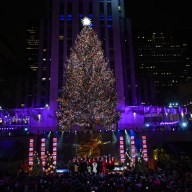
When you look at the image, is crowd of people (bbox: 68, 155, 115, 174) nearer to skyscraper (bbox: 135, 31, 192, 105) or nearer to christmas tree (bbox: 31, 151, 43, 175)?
christmas tree (bbox: 31, 151, 43, 175)

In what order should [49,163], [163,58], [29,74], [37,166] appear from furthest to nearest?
1. [163,58]
2. [29,74]
3. [49,163]
4. [37,166]

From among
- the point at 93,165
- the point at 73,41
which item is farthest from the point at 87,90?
the point at 73,41

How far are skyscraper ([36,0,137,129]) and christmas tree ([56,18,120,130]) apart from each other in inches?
571

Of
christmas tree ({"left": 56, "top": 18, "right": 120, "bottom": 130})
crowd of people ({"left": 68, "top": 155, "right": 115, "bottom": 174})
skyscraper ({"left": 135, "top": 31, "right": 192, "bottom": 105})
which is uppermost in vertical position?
skyscraper ({"left": 135, "top": 31, "right": 192, "bottom": 105})

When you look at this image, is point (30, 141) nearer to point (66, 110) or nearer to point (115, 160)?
point (66, 110)

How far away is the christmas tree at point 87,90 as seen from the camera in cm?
3434

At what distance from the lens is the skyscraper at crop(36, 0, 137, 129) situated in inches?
1998

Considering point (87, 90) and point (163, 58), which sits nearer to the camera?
point (87, 90)

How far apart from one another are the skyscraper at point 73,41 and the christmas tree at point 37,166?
17.4 meters

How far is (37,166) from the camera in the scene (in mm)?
29859

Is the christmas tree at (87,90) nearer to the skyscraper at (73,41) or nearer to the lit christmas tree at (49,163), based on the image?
the lit christmas tree at (49,163)

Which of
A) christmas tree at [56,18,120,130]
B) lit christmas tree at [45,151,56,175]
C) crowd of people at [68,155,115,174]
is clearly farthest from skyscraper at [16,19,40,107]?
crowd of people at [68,155,115,174]

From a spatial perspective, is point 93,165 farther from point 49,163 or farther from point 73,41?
point 73,41

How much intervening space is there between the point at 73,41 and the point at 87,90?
67.0ft
